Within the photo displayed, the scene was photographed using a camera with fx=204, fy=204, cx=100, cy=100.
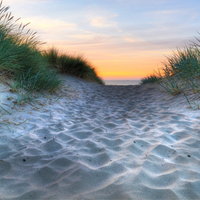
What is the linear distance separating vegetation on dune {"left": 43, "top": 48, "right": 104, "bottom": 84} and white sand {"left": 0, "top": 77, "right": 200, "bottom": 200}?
4452 millimetres

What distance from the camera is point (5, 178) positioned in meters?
1.62

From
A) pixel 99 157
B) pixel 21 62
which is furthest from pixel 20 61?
pixel 99 157

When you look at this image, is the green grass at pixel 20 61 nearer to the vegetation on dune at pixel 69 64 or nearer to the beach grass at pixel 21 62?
the beach grass at pixel 21 62

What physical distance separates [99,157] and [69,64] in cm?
621

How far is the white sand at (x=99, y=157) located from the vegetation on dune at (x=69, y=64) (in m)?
4.45

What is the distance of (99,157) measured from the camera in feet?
6.17

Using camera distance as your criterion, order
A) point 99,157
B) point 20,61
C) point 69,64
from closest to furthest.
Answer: point 99,157 → point 20,61 → point 69,64

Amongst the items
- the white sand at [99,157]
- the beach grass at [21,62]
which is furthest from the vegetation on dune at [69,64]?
the white sand at [99,157]

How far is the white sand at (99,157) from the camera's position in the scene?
4.66 feet

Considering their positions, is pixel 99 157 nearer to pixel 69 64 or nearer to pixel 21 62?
pixel 21 62

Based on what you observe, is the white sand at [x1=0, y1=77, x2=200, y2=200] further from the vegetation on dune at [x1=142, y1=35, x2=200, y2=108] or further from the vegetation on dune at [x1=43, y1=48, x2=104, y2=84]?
the vegetation on dune at [x1=43, y1=48, x2=104, y2=84]

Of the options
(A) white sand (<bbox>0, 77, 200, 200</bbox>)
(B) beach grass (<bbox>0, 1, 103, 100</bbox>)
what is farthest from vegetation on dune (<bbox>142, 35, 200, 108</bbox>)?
(B) beach grass (<bbox>0, 1, 103, 100</bbox>)

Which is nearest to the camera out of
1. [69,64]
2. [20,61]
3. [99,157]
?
[99,157]

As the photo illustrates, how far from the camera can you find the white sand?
4.66ft
